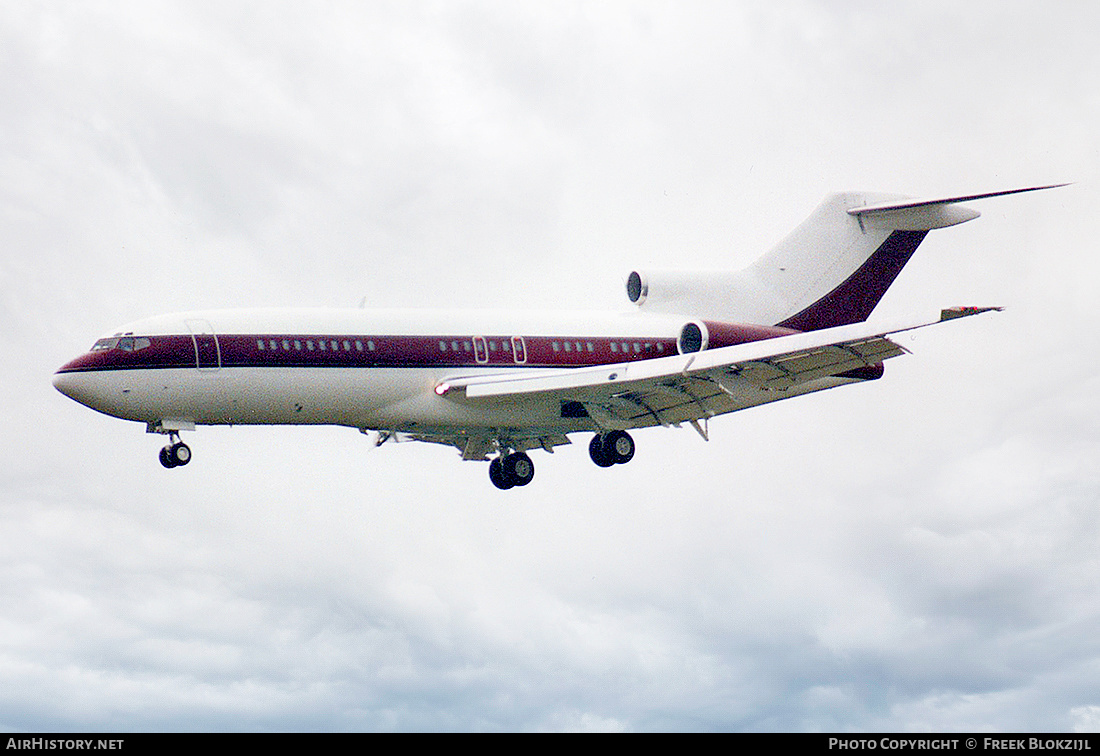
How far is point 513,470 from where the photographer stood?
39688 mm

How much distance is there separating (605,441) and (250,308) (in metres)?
10.1

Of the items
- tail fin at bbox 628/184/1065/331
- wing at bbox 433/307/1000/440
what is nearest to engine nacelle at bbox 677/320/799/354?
wing at bbox 433/307/1000/440

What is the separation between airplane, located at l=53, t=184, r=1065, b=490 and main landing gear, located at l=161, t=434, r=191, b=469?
0.11ft

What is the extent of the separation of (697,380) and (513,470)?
20.6 feet

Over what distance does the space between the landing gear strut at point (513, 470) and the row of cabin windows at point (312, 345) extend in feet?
20.3

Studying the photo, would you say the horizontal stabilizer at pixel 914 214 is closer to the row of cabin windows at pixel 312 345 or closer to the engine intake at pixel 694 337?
the engine intake at pixel 694 337

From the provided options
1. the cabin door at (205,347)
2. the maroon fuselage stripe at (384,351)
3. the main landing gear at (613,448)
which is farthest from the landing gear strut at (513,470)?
the cabin door at (205,347)

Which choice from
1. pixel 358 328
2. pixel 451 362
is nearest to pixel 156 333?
pixel 358 328

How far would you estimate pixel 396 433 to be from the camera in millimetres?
39438

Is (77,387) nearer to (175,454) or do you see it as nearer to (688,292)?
(175,454)

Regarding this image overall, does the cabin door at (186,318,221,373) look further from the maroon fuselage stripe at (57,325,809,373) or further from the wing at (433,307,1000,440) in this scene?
the wing at (433,307,1000,440)

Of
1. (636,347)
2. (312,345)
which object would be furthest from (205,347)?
(636,347)

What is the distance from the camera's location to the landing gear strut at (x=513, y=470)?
39.7 meters
